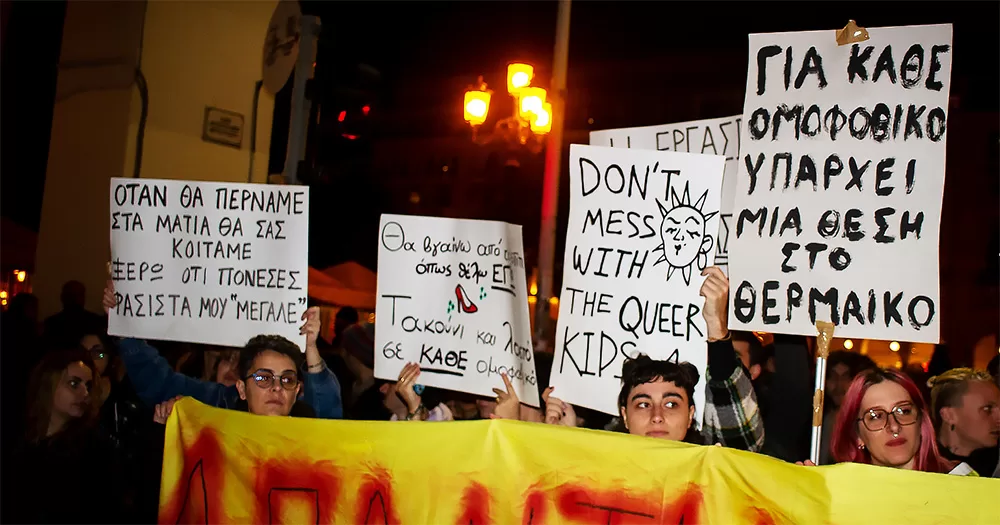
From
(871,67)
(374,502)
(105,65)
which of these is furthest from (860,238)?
(105,65)

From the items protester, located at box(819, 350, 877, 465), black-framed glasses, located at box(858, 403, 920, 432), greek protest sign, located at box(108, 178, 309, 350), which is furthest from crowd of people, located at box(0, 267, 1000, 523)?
protester, located at box(819, 350, 877, 465)

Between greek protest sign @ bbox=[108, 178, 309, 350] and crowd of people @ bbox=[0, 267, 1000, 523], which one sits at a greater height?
greek protest sign @ bbox=[108, 178, 309, 350]

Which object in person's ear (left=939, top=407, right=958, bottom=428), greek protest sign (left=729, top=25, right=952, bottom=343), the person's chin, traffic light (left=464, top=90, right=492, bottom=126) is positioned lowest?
the person's chin

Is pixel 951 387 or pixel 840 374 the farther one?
pixel 840 374

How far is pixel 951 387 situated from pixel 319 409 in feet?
8.99

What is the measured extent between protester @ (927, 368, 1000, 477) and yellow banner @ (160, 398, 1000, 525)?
1322 mm

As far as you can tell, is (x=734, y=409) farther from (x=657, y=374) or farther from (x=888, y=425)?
(x=888, y=425)

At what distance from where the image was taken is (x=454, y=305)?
424 cm

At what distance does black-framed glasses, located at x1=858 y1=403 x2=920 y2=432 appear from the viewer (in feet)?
9.59

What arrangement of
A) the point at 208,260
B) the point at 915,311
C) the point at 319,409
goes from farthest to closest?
the point at 208,260 → the point at 319,409 → the point at 915,311

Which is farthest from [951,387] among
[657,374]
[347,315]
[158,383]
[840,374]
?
[347,315]

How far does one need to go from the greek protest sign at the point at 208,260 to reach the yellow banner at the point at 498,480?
0.91 meters

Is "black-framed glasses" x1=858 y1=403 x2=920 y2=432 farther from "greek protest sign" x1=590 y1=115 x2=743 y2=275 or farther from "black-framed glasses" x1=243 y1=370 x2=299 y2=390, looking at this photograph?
"black-framed glasses" x1=243 y1=370 x2=299 y2=390

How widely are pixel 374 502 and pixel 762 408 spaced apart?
2.78 meters
